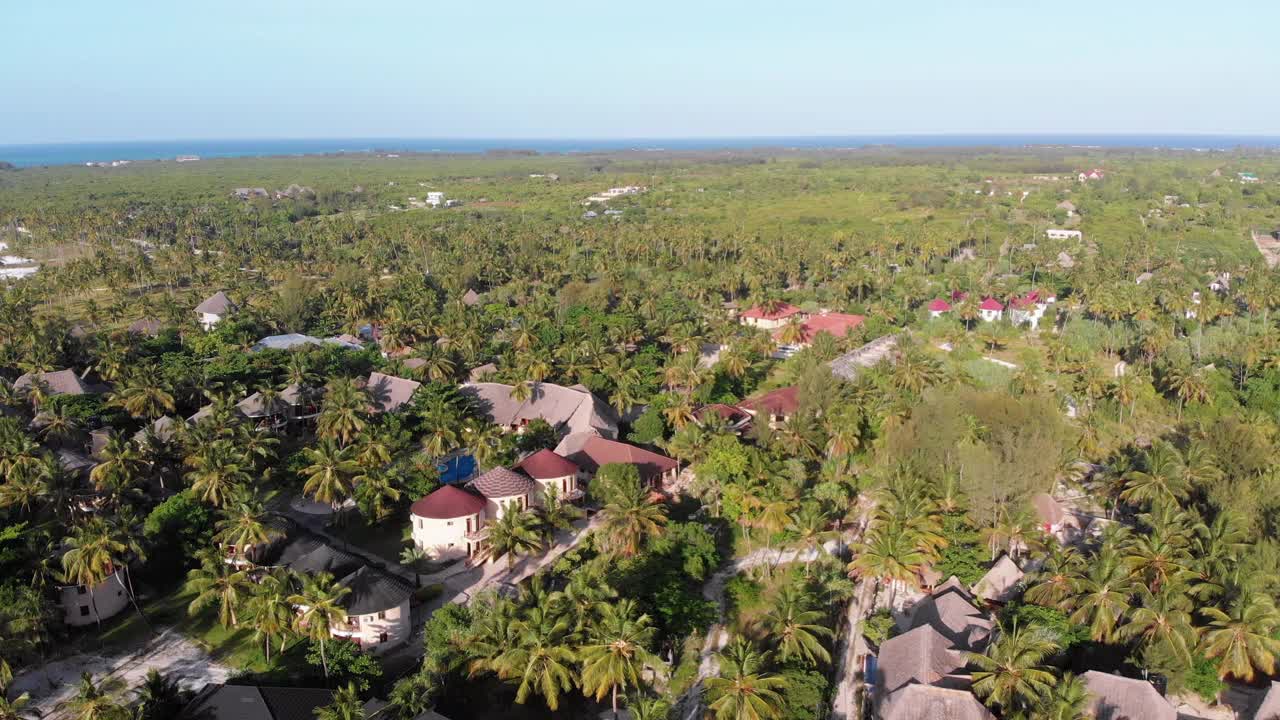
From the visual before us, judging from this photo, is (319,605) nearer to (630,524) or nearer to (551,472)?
(630,524)

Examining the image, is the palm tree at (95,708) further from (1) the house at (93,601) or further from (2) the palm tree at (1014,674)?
(2) the palm tree at (1014,674)

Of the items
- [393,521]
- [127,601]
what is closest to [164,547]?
[127,601]

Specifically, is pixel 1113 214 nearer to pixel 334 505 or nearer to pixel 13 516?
pixel 334 505

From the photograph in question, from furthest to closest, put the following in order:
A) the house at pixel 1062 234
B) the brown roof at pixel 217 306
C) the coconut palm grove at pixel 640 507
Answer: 1. the house at pixel 1062 234
2. the brown roof at pixel 217 306
3. the coconut palm grove at pixel 640 507

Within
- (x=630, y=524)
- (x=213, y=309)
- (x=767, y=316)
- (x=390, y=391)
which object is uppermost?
(x=213, y=309)

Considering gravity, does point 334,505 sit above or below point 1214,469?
below

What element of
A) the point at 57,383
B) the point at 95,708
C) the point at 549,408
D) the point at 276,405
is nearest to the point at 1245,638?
the point at 95,708

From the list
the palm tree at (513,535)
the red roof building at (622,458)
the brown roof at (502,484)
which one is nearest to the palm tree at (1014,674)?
the palm tree at (513,535)
